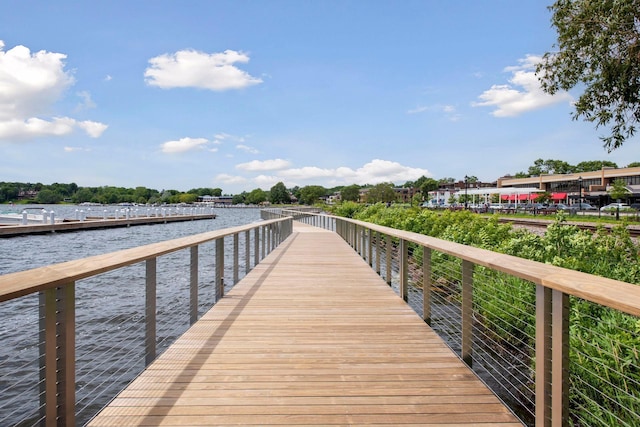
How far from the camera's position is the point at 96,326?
25.2ft

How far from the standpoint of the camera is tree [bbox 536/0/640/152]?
29.9 ft

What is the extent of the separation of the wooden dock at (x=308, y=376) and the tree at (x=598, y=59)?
786cm

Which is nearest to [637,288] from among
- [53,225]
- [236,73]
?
[53,225]

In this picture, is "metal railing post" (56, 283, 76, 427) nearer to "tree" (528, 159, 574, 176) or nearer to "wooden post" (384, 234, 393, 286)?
"wooden post" (384, 234, 393, 286)

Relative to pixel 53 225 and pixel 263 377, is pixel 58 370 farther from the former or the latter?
pixel 53 225

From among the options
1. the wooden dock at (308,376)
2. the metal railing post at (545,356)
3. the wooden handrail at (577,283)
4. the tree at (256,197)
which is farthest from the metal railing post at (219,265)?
the tree at (256,197)

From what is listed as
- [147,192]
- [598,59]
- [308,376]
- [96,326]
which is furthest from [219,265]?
[147,192]

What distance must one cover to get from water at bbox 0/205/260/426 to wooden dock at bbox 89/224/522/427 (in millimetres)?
584

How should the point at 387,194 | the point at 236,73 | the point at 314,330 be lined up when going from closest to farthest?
1. the point at 314,330
2. the point at 236,73
3. the point at 387,194

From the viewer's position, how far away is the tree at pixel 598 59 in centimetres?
911

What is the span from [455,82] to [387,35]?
3454 mm

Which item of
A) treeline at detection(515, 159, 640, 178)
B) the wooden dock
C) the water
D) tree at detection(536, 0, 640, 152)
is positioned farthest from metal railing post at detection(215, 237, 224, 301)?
treeline at detection(515, 159, 640, 178)

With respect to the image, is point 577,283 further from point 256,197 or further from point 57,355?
point 256,197

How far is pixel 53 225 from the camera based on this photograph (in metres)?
28.2
